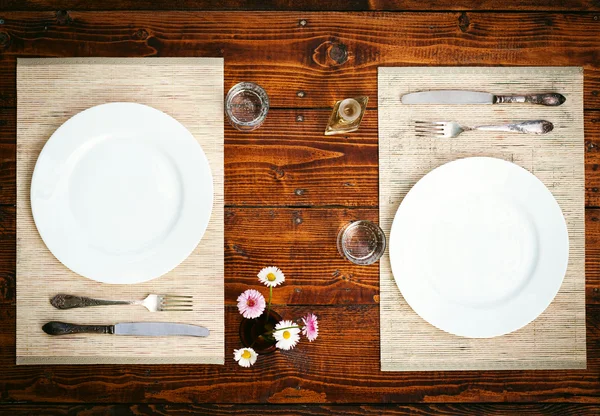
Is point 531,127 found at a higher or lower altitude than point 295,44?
lower

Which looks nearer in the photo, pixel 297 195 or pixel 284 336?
pixel 284 336

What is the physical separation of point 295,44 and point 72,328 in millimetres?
799

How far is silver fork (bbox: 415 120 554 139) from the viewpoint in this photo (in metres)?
1.03

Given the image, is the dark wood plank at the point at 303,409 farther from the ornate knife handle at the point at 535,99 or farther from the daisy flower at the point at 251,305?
the ornate knife handle at the point at 535,99

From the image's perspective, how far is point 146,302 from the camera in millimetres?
1014

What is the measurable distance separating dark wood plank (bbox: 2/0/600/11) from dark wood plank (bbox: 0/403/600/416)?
906 millimetres

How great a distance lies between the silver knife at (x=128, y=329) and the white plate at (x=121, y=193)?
11 centimetres

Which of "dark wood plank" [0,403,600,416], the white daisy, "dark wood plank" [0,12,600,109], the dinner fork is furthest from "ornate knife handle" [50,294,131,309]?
"dark wood plank" [0,12,600,109]

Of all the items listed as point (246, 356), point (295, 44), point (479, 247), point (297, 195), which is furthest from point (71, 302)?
point (479, 247)

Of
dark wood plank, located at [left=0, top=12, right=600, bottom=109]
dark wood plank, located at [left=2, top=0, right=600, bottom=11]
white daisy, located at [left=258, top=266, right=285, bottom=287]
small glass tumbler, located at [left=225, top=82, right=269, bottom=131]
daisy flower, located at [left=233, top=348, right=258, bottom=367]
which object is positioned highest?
dark wood plank, located at [left=2, top=0, right=600, bottom=11]

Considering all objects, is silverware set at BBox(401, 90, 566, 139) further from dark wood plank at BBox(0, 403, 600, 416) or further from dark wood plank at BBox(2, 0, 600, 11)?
dark wood plank at BBox(0, 403, 600, 416)

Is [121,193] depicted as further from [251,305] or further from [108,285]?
[251,305]

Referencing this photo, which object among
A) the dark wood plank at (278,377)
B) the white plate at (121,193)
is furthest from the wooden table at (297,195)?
the white plate at (121,193)

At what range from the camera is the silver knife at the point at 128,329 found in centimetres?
101
